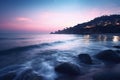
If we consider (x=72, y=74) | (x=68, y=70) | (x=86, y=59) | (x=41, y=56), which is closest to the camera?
(x=72, y=74)

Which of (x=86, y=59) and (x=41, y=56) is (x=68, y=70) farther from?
(x=41, y=56)

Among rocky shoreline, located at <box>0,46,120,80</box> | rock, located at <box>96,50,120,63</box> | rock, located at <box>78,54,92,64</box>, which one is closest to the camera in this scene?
rocky shoreline, located at <box>0,46,120,80</box>

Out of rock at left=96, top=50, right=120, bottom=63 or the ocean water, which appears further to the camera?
rock at left=96, top=50, right=120, bottom=63

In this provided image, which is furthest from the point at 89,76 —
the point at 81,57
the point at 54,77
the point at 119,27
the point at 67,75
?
the point at 119,27

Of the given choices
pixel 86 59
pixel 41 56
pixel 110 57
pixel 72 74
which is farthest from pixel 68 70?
pixel 41 56

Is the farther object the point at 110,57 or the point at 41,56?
the point at 41,56

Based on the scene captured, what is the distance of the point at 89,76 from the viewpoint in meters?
8.89

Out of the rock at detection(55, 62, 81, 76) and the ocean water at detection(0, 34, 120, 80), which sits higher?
the rock at detection(55, 62, 81, 76)

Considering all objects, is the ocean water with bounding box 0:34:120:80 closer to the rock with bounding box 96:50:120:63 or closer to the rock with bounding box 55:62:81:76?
the rock with bounding box 55:62:81:76

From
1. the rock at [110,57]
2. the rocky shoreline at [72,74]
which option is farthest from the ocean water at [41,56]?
the rock at [110,57]

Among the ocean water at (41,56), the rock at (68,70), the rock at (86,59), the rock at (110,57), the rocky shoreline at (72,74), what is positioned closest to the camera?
the rocky shoreline at (72,74)

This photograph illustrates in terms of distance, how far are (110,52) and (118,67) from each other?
Answer: 2667 mm

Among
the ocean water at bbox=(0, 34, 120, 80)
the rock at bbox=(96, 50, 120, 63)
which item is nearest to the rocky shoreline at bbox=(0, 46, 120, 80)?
the ocean water at bbox=(0, 34, 120, 80)

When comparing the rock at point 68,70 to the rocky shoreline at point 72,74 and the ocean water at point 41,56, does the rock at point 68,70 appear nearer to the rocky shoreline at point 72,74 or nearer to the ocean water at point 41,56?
the rocky shoreline at point 72,74
